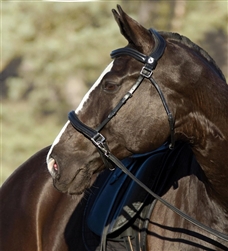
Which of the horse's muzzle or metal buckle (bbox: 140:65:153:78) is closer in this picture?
metal buckle (bbox: 140:65:153:78)

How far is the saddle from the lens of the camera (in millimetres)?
3150

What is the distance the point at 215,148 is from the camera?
2799 mm

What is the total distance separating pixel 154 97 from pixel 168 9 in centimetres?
1198

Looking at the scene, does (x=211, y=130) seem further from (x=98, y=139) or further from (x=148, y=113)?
(x=98, y=139)

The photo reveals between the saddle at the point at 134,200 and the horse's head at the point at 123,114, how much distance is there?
0.40 metres

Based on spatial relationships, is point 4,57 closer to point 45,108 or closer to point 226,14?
point 45,108

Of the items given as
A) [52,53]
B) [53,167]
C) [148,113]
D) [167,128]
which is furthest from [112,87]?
[52,53]

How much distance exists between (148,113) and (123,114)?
0.12 meters

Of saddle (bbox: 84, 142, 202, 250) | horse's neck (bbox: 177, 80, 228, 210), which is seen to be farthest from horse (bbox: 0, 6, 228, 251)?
saddle (bbox: 84, 142, 202, 250)

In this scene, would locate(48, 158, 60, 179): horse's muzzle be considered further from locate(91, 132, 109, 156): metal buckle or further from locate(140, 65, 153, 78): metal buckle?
locate(140, 65, 153, 78): metal buckle

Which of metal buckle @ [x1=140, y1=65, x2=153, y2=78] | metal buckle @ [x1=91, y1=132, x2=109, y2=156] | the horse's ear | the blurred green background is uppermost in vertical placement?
the blurred green background

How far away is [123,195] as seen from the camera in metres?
3.30

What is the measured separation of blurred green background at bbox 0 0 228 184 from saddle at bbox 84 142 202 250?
8.57 meters

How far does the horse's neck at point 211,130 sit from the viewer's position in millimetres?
2789
